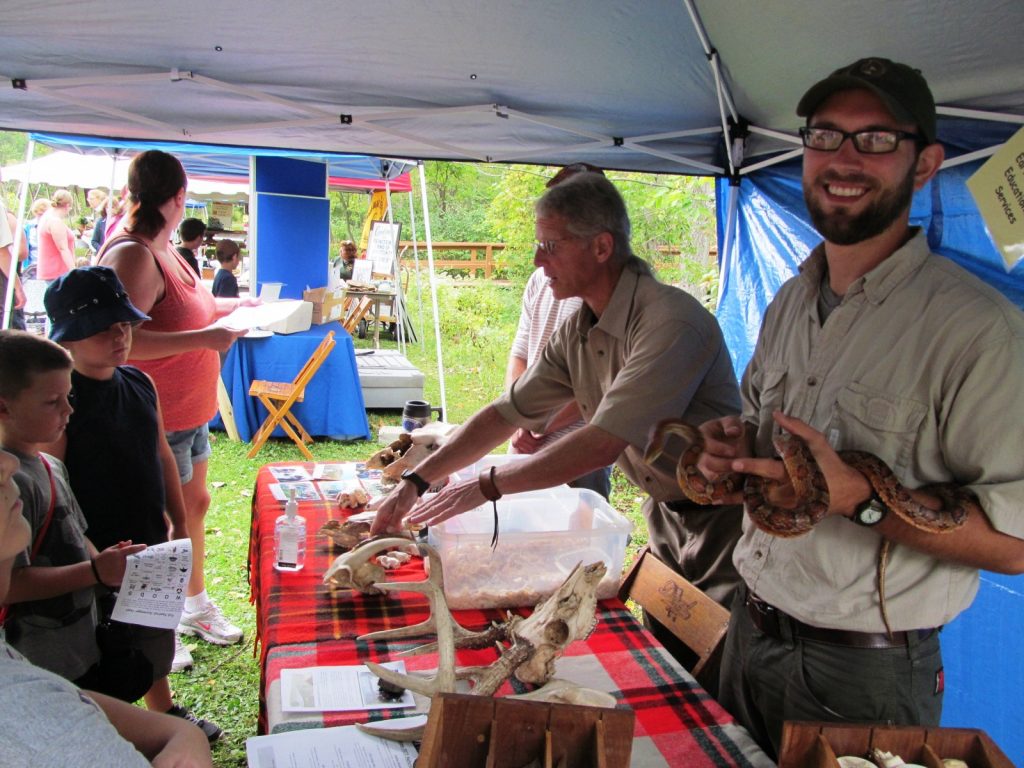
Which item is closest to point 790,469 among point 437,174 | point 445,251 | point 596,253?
point 596,253

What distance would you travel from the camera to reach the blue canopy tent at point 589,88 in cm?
265

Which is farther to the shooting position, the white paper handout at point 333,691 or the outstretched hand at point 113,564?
the outstretched hand at point 113,564

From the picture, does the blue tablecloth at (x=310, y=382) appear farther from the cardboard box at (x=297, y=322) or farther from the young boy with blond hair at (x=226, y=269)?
the young boy with blond hair at (x=226, y=269)

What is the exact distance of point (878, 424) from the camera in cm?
162

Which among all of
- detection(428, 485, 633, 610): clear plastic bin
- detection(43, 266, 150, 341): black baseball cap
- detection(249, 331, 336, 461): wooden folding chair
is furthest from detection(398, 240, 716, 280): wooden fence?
detection(428, 485, 633, 610): clear plastic bin

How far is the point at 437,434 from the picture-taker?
10.7ft

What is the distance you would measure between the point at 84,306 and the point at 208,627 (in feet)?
6.59

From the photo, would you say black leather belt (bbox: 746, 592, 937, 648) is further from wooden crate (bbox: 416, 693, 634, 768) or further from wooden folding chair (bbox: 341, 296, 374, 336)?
wooden folding chair (bbox: 341, 296, 374, 336)

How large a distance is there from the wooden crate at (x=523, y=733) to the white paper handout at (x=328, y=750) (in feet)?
0.94

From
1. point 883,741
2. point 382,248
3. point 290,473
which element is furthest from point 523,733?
point 382,248

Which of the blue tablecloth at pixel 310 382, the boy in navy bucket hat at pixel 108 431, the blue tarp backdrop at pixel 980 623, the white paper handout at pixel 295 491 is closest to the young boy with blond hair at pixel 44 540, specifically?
the boy in navy bucket hat at pixel 108 431

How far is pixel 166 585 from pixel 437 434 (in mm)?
1442

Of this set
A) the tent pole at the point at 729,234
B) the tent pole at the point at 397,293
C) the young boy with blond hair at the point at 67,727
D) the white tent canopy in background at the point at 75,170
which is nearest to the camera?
the young boy with blond hair at the point at 67,727

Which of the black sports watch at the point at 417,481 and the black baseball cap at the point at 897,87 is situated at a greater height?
the black baseball cap at the point at 897,87
